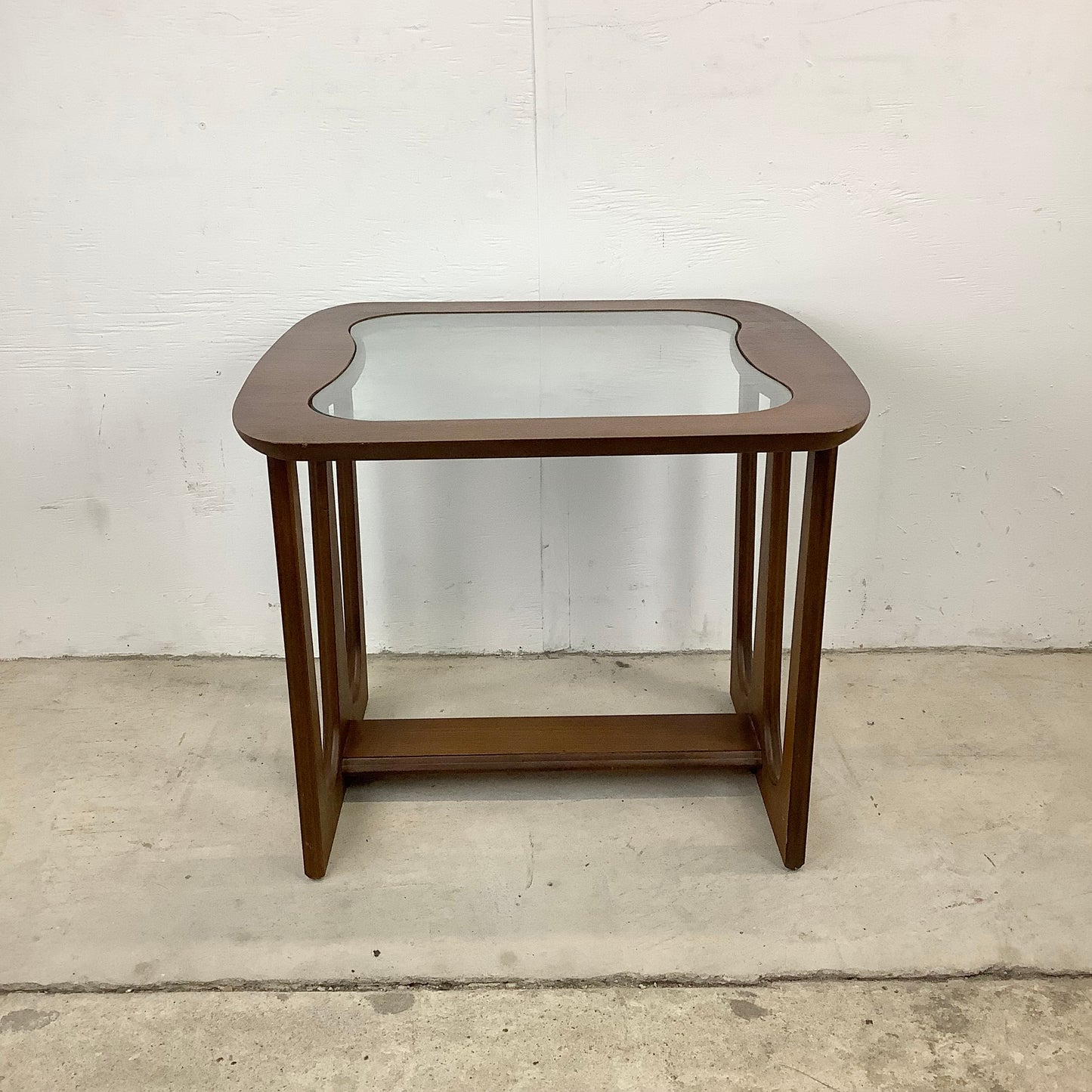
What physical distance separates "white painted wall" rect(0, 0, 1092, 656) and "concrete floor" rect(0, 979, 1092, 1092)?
99cm

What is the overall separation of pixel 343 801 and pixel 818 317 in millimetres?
1269

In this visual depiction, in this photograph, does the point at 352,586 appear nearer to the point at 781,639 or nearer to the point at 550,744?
the point at 550,744

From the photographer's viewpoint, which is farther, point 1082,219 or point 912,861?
point 1082,219

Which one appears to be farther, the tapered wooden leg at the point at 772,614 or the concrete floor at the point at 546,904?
the tapered wooden leg at the point at 772,614

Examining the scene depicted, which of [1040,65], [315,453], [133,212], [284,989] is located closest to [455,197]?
[133,212]

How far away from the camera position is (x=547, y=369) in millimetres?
1627

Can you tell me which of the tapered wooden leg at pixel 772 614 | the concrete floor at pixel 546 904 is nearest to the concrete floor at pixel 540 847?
the concrete floor at pixel 546 904

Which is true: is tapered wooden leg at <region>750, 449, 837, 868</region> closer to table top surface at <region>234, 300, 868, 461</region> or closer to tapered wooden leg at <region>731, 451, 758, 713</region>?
table top surface at <region>234, 300, 868, 461</region>

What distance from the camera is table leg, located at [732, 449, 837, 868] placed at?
1.54m

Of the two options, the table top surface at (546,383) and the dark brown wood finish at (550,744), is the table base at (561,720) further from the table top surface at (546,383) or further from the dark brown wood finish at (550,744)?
the table top surface at (546,383)

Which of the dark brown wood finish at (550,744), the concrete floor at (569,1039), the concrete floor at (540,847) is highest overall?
the dark brown wood finish at (550,744)

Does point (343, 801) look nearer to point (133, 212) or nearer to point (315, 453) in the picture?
point (315, 453)

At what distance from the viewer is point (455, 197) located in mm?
2004

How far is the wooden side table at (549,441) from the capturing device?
1.35 metres
